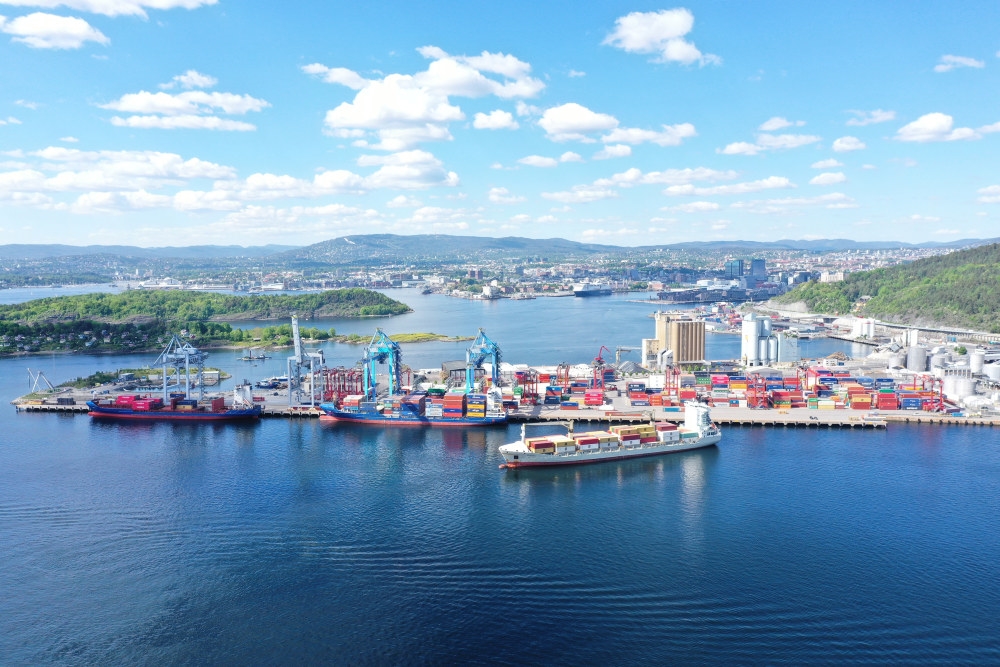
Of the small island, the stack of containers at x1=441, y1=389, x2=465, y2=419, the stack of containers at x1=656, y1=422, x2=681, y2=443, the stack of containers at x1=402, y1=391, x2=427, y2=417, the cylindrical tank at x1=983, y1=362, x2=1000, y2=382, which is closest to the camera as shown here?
the stack of containers at x1=656, y1=422, x2=681, y2=443

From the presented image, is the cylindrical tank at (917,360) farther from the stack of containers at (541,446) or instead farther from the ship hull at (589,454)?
the stack of containers at (541,446)

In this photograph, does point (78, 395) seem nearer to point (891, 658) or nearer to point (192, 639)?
point (192, 639)

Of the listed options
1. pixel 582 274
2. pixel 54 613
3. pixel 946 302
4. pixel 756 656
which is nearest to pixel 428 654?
pixel 756 656

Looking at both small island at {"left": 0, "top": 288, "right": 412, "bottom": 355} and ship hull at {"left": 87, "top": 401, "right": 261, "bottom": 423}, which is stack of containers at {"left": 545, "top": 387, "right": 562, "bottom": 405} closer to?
ship hull at {"left": 87, "top": 401, "right": 261, "bottom": 423}

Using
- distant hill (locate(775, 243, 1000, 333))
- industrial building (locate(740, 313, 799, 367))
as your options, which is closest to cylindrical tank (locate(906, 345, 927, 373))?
industrial building (locate(740, 313, 799, 367))

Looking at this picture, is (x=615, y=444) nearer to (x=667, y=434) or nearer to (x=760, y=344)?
(x=667, y=434)

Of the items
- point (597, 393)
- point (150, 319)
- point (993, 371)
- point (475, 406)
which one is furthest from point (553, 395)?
point (150, 319)
